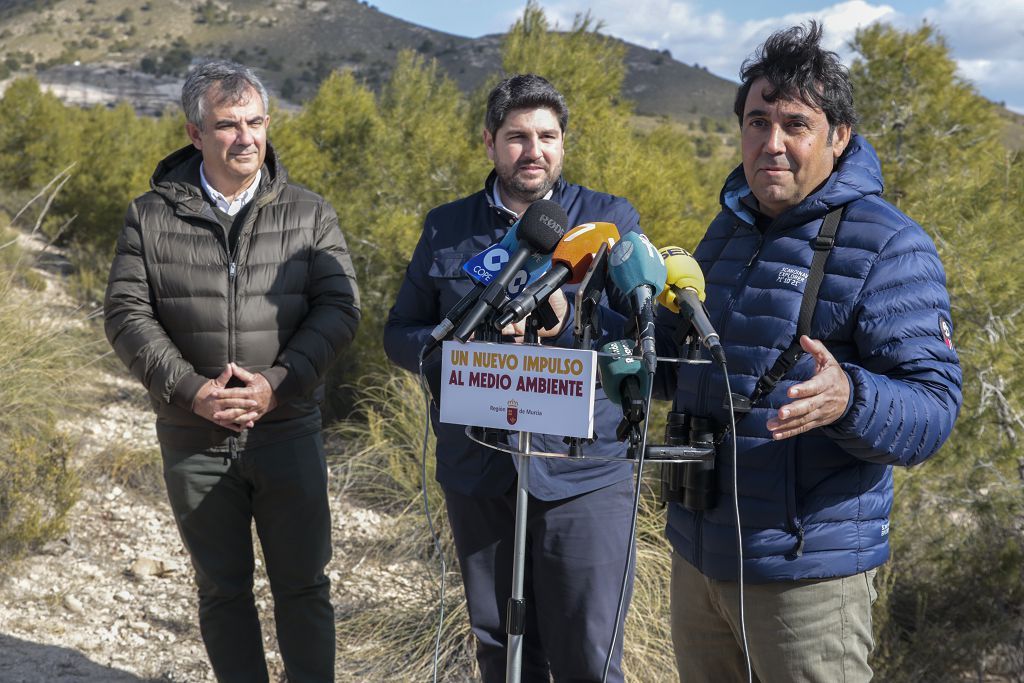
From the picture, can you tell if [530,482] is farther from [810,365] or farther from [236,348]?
[236,348]

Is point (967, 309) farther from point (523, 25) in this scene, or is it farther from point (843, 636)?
point (523, 25)

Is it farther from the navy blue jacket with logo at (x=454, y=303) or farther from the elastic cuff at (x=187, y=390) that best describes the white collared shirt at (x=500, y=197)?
the elastic cuff at (x=187, y=390)

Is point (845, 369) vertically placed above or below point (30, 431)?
above

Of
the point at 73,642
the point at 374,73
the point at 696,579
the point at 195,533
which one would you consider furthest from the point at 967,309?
the point at 374,73

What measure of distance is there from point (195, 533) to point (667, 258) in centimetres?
216

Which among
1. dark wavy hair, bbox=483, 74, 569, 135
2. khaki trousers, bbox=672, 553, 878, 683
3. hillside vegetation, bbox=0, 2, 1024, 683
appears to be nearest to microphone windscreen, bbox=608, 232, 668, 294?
khaki trousers, bbox=672, 553, 878, 683

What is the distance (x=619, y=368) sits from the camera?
185 cm

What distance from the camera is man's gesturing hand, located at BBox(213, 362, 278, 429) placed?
315cm

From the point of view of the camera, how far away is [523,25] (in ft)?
22.7

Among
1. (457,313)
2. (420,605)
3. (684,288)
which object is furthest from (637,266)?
(420,605)

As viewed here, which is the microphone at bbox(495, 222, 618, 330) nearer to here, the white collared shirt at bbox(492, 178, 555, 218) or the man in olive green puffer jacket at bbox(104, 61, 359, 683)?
the white collared shirt at bbox(492, 178, 555, 218)

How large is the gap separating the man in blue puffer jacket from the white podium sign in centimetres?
46

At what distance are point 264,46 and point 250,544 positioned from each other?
64668mm

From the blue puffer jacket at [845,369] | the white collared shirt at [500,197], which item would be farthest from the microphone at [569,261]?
the white collared shirt at [500,197]
